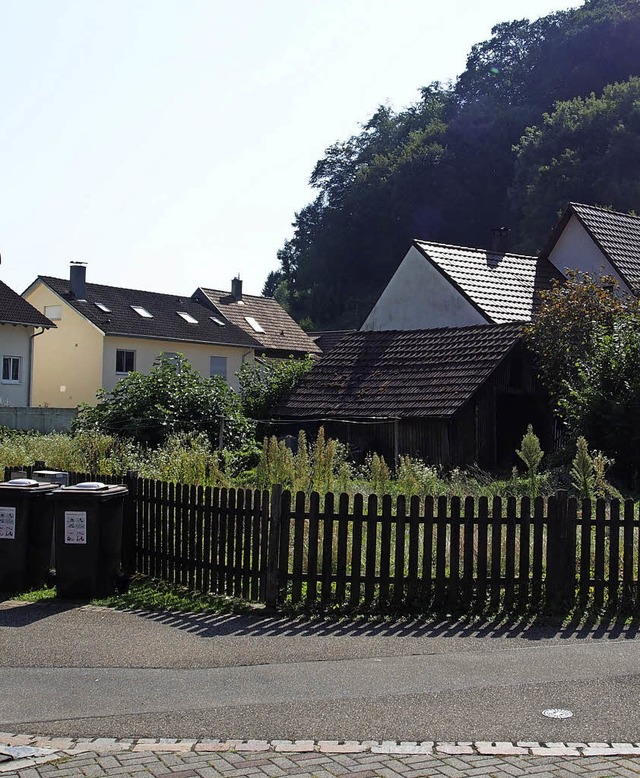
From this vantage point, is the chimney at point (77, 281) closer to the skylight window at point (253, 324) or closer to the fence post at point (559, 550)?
the skylight window at point (253, 324)

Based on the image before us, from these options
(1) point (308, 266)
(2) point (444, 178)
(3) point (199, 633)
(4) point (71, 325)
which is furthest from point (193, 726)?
(1) point (308, 266)

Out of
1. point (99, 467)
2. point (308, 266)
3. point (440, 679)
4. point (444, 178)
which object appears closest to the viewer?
point (440, 679)

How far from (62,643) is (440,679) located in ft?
11.4

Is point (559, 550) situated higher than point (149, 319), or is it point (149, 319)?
point (149, 319)

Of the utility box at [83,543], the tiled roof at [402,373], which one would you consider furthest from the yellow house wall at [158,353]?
the utility box at [83,543]

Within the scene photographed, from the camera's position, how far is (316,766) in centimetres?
582

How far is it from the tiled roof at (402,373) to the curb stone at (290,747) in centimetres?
1568

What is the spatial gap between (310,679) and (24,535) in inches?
196

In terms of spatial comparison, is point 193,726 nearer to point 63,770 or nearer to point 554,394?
point 63,770

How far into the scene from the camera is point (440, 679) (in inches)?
296

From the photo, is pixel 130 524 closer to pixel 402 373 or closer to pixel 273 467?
pixel 273 467

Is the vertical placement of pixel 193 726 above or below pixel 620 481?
below

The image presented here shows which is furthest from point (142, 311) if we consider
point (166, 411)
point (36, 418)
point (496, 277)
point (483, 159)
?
point (483, 159)

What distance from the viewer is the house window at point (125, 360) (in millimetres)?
49469
